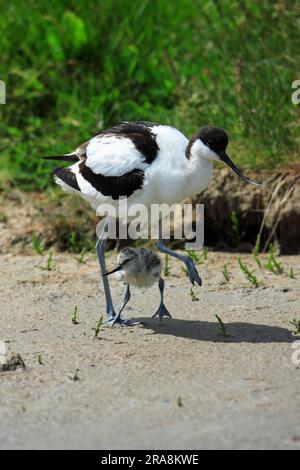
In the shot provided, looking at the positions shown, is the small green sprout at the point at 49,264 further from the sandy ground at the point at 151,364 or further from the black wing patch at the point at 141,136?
→ the black wing patch at the point at 141,136

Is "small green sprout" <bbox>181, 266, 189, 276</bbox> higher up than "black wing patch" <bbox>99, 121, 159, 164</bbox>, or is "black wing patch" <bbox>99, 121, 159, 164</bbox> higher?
"black wing patch" <bbox>99, 121, 159, 164</bbox>

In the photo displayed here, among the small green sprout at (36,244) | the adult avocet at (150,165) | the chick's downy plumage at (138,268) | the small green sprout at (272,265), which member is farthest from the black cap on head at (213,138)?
the small green sprout at (36,244)

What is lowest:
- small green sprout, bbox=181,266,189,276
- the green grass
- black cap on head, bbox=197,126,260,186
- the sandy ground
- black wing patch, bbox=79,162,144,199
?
the sandy ground

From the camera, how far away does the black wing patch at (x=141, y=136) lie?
490 centimetres

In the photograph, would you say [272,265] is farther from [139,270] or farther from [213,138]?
[213,138]

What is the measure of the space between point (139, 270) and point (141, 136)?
0.72 m

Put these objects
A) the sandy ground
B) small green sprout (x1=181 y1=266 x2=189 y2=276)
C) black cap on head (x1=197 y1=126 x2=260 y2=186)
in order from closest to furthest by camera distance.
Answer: the sandy ground → black cap on head (x1=197 y1=126 x2=260 y2=186) → small green sprout (x1=181 y1=266 x2=189 y2=276)

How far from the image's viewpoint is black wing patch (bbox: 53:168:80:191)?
529 cm

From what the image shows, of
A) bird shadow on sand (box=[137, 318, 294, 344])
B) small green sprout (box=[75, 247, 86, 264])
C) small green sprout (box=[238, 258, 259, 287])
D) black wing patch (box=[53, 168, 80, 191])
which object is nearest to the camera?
bird shadow on sand (box=[137, 318, 294, 344])

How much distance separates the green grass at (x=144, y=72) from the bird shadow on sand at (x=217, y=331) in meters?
1.59

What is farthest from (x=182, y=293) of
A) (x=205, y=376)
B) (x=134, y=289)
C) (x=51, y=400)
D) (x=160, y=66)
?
(x=160, y=66)

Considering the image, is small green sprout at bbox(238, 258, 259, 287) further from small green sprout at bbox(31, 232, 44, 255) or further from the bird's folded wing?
small green sprout at bbox(31, 232, 44, 255)

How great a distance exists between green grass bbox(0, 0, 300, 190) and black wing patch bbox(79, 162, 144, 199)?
4.86 ft

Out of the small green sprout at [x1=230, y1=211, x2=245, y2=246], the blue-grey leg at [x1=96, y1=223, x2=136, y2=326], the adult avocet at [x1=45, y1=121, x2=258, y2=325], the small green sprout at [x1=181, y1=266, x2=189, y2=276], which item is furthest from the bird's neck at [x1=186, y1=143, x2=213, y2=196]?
the small green sprout at [x1=230, y1=211, x2=245, y2=246]
